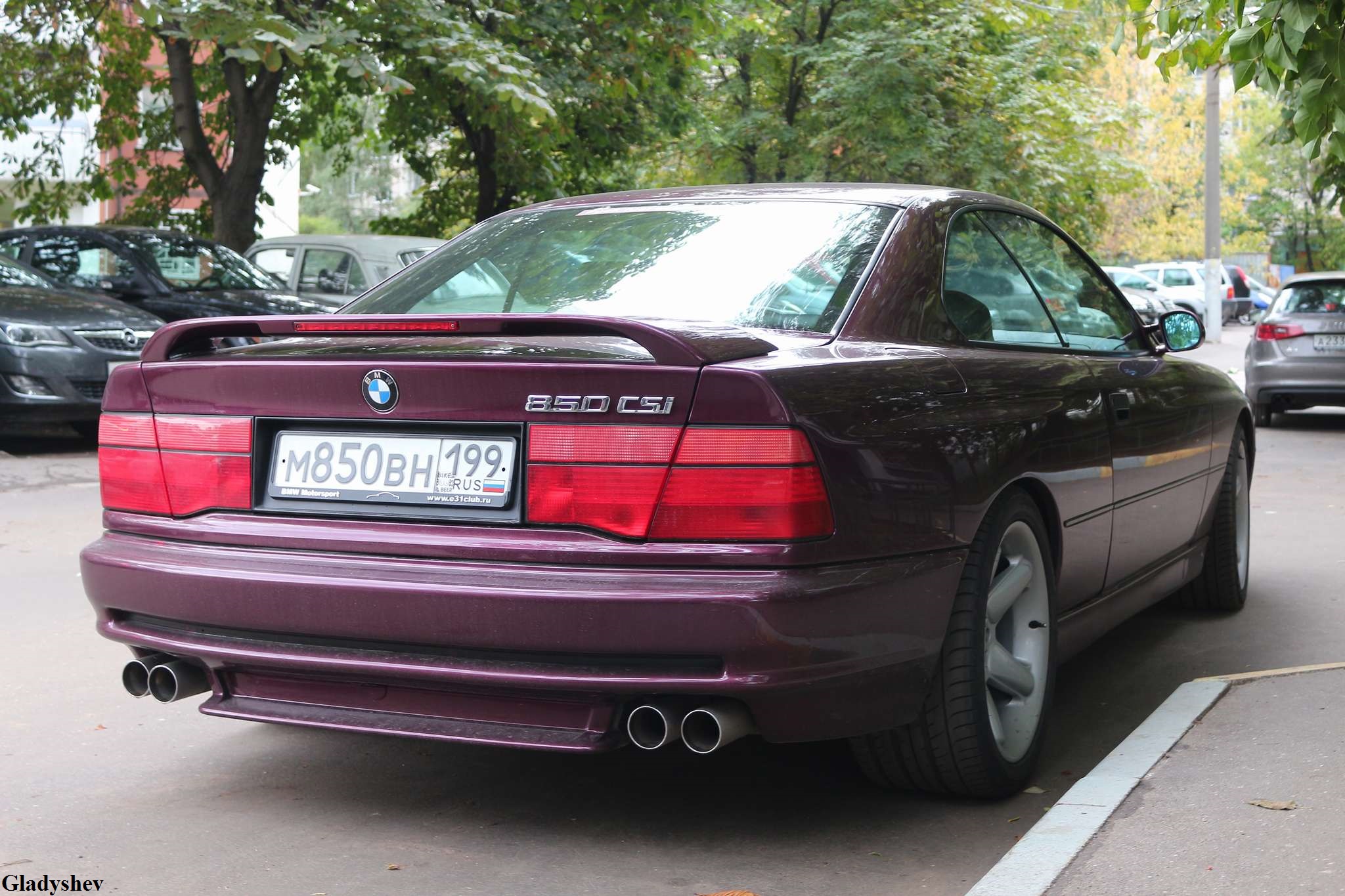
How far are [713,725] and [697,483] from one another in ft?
1.55

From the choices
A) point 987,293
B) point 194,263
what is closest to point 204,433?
point 987,293

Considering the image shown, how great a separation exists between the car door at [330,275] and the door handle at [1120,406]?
465 inches

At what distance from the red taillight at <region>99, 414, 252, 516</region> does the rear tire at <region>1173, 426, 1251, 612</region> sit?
377 cm

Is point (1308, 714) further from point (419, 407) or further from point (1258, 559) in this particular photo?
point (1258, 559)

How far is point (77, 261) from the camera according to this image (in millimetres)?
14227

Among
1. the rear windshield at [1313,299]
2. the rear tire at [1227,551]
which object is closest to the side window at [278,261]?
the rear windshield at [1313,299]

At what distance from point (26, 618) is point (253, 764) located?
238 centimetres

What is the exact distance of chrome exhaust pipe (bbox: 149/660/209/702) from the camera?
368cm

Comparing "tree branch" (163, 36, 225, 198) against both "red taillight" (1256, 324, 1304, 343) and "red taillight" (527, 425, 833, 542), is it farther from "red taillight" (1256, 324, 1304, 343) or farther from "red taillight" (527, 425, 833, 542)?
"red taillight" (527, 425, 833, 542)

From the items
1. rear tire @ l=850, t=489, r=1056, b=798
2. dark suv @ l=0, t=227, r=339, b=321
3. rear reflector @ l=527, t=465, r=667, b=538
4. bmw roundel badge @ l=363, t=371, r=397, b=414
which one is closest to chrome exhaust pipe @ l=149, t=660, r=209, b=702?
bmw roundel badge @ l=363, t=371, r=397, b=414

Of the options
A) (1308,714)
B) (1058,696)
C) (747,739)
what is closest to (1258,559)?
(1058,696)

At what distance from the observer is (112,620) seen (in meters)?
3.73

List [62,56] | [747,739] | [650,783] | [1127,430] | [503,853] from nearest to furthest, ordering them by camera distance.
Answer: [503,853] < [650,783] < [747,739] < [1127,430] < [62,56]

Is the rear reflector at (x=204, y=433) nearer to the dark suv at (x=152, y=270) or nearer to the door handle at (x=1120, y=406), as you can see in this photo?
the door handle at (x=1120, y=406)
